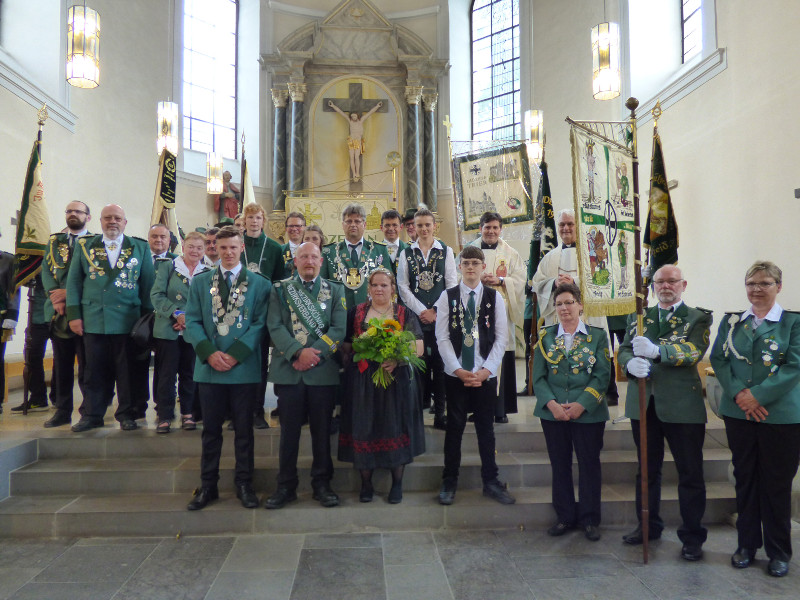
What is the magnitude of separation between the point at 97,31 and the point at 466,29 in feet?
34.7

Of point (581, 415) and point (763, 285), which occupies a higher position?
point (763, 285)

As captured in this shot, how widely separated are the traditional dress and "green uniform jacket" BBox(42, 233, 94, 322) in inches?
106

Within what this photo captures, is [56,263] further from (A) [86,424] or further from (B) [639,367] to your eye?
(B) [639,367]

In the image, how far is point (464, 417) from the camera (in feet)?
13.5

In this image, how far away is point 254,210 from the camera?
16.7 feet

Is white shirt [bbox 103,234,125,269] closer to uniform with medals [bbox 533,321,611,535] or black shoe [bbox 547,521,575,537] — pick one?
uniform with medals [bbox 533,321,611,535]

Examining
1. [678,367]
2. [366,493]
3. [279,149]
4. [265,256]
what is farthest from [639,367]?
[279,149]

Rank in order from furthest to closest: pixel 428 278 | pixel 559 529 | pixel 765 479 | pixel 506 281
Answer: pixel 506 281 < pixel 428 278 < pixel 559 529 < pixel 765 479

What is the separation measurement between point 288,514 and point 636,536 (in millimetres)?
2179

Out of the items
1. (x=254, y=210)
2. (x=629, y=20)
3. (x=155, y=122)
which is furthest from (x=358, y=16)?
(x=254, y=210)

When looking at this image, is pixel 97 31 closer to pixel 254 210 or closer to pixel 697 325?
pixel 254 210

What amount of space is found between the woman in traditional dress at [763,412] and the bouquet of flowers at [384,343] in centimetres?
182

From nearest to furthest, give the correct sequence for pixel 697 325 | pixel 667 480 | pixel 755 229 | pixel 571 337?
1. pixel 697 325
2. pixel 571 337
3. pixel 667 480
4. pixel 755 229

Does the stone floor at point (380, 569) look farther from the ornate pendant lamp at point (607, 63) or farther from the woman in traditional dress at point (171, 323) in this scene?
the ornate pendant lamp at point (607, 63)
